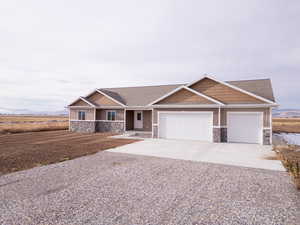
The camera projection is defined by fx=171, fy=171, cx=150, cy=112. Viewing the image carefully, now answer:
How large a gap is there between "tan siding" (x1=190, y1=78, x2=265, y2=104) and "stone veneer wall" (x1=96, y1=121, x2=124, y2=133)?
915 cm

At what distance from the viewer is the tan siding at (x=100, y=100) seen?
1987cm

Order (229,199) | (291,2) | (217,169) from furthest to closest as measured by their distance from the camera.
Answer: (291,2), (217,169), (229,199)

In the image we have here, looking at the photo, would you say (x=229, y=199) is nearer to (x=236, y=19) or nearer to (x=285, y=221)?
(x=285, y=221)

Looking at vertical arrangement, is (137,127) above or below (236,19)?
below

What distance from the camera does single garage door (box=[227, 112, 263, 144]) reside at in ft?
42.0

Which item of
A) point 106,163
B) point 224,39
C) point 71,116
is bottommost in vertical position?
point 106,163

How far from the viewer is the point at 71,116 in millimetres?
21422

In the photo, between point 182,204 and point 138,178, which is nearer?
point 182,204

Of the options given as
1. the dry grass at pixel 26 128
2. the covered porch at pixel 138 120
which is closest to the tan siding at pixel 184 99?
the covered porch at pixel 138 120

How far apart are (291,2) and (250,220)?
11.8 meters

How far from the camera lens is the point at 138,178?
563 cm

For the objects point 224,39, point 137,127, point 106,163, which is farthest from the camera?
point 137,127

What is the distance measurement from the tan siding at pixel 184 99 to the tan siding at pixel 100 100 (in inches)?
276

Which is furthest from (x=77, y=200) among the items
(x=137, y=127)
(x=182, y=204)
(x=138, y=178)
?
(x=137, y=127)
